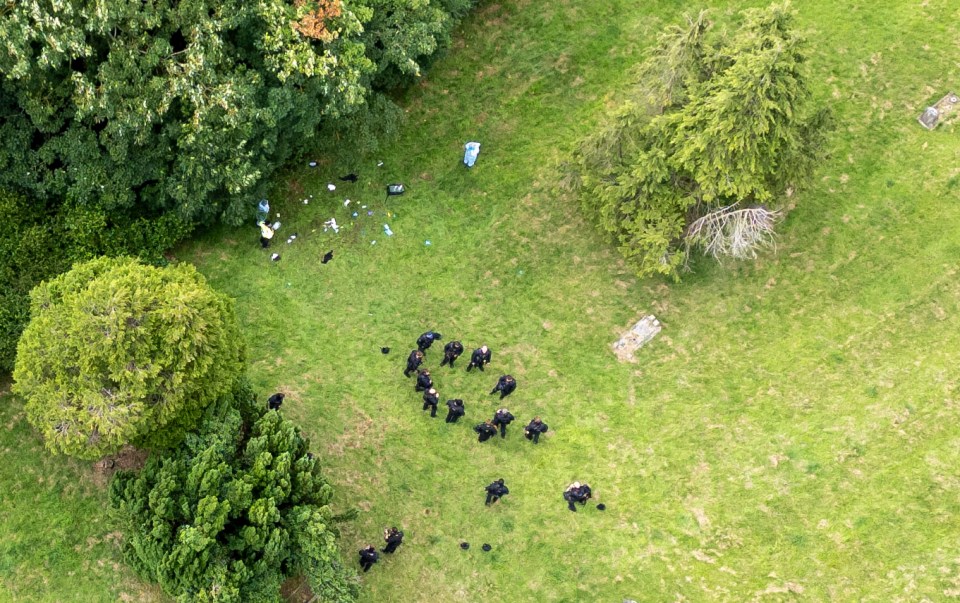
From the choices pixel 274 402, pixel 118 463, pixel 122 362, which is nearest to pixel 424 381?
pixel 274 402

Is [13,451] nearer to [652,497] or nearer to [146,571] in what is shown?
[146,571]

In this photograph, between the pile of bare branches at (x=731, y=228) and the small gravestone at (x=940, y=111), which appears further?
the small gravestone at (x=940, y=111)

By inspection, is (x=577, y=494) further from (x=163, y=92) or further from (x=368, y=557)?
(x=163, y=92)

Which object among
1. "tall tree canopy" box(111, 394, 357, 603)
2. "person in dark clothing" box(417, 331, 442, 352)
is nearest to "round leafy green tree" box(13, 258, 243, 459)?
"tall tree canopy" box(111, 394, 357, 603)

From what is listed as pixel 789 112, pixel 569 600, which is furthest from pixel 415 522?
pixel 789 112

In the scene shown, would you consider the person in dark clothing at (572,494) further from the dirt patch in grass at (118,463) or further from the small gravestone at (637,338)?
the dirt patch in grass at (118,463)

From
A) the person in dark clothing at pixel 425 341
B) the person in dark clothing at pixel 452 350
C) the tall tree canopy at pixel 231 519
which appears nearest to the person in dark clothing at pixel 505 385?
the person in dark clothing at pixel 452 350
